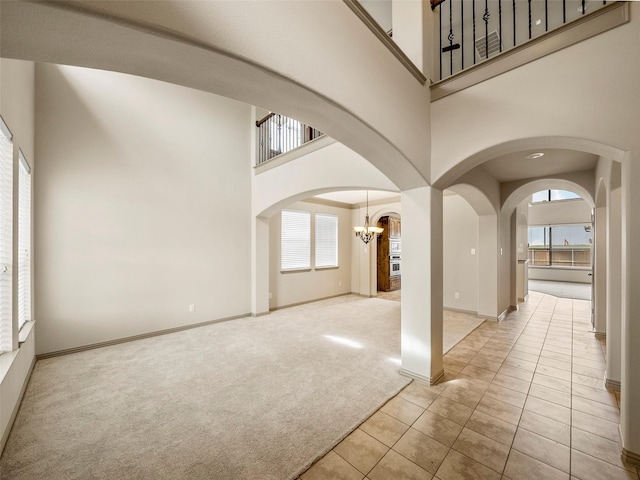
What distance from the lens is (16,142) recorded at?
2.46 metres

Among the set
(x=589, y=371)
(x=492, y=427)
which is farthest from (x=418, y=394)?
(x=589, y=371)

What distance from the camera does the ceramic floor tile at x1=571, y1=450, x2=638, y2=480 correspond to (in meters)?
1.71

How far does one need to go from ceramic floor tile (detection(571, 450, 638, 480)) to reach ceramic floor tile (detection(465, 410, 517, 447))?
356mm

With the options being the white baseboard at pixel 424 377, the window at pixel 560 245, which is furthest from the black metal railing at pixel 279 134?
the window at pixel 560 245

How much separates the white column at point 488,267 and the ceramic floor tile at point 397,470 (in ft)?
14.0

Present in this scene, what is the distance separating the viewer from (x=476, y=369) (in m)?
3.16

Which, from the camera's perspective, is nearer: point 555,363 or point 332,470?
point 332,470

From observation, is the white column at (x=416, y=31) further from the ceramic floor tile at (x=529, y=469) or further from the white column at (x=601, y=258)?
the white column at (x=601, y=258)

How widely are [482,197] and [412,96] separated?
287 cm

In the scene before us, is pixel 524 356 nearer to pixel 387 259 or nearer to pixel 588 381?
pixel 588 381

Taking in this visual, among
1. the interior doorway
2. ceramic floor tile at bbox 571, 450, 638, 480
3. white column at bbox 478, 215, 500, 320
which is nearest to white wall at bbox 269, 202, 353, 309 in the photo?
the interior doorway

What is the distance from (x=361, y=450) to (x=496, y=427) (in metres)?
1.14

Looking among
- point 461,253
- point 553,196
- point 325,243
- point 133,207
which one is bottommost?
point 461,253

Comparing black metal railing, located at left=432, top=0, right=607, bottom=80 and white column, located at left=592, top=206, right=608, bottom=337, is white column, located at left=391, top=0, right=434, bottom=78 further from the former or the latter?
white column, located at left=592, top=206, right=608, bottom=337
